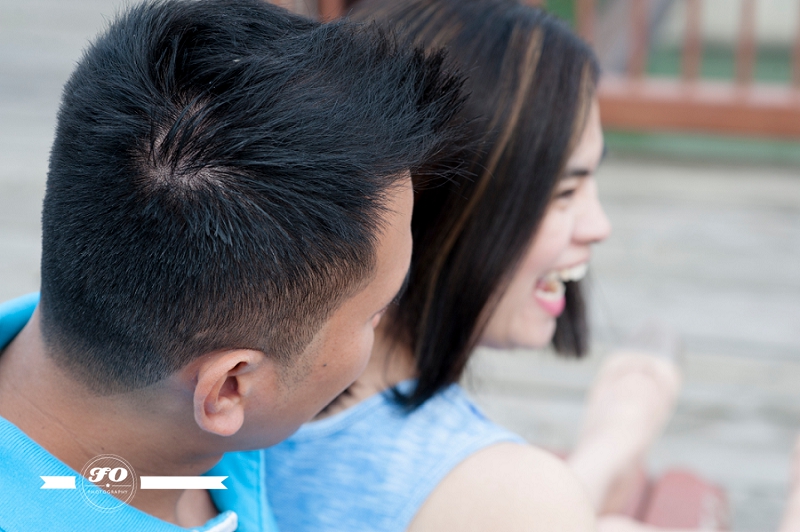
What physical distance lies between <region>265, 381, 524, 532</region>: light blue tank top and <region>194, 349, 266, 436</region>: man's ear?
0.27 metres

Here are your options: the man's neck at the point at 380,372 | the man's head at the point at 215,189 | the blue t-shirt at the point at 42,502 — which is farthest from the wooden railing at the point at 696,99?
the blue t-shirt at the point at 42,502

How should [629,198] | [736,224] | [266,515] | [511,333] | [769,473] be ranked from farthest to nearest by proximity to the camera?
[629,198] < [736,224] < [769,473] < [511,333] < [266,515]

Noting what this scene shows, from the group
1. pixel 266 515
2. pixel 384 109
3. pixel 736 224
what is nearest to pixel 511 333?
pixel 266 515

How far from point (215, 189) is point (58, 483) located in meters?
0.25

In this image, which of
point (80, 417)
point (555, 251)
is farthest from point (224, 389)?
point (555, 251)

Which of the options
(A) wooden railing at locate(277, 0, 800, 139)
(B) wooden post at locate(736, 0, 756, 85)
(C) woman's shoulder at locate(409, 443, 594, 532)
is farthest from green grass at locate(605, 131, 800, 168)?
(C) woman's shoulder at locate(409, 443, 594, 532)

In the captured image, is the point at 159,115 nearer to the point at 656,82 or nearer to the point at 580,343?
the point at 580,343

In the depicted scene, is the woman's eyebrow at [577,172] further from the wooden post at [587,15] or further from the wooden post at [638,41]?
the wooden post at [638,41]

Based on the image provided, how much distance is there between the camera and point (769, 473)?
5.67 feet

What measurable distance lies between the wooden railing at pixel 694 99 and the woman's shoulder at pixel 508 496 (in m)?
2.38

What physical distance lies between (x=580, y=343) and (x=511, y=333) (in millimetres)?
344

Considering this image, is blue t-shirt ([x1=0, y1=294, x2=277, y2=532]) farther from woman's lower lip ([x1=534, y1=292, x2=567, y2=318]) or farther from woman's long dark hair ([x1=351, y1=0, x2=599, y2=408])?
woman's lower lip ([x1=534, y1=292, x2=567, y2=318])

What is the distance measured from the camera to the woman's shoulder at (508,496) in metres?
0.79

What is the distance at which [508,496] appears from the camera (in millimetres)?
802
